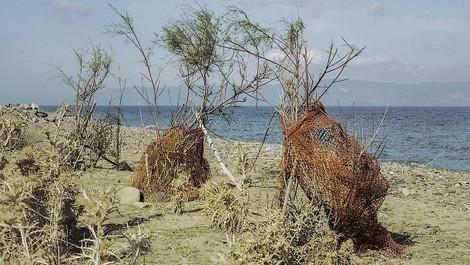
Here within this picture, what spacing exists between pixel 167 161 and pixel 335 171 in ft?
15.7

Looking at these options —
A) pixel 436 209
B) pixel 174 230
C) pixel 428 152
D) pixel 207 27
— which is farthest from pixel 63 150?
pixel 428 152

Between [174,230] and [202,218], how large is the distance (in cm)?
91

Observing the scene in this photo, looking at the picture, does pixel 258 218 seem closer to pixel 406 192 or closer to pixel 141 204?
pixel 141 204

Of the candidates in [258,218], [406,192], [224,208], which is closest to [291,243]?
[224,208]

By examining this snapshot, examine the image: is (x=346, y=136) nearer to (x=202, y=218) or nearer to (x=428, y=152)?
(x=202, y=218)

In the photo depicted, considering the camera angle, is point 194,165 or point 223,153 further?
point 223,153

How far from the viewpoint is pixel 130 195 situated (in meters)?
11.4

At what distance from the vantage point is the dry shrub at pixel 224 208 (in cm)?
819

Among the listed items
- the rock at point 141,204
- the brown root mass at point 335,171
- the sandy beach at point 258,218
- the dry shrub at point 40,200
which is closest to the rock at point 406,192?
the sandy beach at point 258,218

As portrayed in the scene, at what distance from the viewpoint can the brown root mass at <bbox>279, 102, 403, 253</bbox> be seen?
8.04 metres

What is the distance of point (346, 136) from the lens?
8.35 meters

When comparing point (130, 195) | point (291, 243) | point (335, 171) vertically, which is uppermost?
point (335, 171)

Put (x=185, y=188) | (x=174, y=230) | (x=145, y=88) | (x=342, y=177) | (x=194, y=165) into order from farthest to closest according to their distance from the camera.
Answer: (x=145, y=88) < (x=194, y=165) < (x=185, y=188) < (x=174, y=230) < (x=342, y=177)

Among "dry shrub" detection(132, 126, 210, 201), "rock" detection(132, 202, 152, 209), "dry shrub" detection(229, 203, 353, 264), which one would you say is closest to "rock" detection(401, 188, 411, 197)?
"dry shrub" detection(132, 126, 210, 201)
